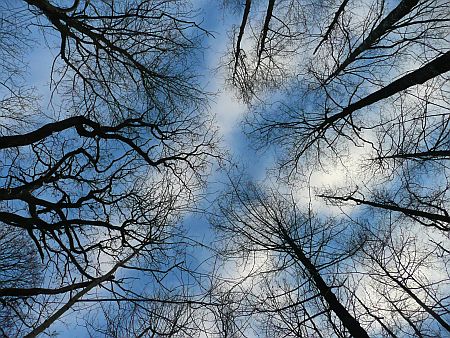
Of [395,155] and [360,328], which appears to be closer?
[360,328]

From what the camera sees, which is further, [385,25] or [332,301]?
[385,25]

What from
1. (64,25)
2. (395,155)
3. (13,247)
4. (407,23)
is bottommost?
(395,155)

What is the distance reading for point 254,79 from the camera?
28.0ft

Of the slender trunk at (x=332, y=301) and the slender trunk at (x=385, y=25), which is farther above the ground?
the slender trunk at (x=385, y=25)

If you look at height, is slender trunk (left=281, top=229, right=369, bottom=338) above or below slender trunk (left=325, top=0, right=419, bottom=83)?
below

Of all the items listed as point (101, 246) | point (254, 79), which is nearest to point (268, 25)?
point (254, 79)

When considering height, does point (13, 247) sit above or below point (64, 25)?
below

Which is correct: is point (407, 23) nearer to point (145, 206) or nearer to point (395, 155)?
point (395, 155)

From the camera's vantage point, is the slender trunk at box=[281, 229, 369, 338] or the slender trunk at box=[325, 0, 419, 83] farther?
the slender trunk at box=[325, 0, 419, 83]

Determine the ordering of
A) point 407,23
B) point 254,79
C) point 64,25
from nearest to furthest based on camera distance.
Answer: point 64,25
point 407,23
point 254,79

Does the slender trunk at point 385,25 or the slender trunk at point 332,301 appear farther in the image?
the slender trunk at point 385,25

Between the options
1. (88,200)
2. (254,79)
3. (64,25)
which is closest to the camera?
(64,25)

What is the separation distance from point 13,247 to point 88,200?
223cm

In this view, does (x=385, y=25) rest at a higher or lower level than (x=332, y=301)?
higher
